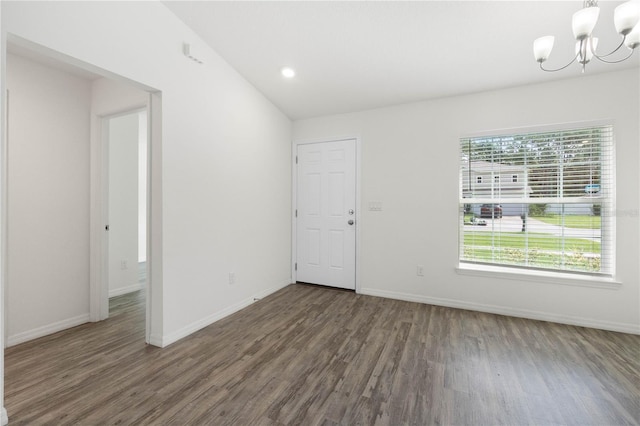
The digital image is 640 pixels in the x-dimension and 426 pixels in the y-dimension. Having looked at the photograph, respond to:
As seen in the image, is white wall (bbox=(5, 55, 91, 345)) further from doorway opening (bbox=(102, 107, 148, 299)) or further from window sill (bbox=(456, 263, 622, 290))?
window sill (bbox=(456, 263, 622, 290))

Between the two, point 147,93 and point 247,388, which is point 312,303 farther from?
point 147,93

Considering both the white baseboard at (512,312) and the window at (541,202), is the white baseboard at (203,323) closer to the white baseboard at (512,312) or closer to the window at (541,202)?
the white baseboard at (512,312)

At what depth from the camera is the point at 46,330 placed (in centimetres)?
255

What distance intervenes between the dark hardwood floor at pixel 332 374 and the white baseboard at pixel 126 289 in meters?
0.94

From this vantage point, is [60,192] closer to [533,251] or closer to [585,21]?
[585,21]

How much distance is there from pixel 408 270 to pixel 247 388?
2.38 m

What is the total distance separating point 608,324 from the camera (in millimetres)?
2670

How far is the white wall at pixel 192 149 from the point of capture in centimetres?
185

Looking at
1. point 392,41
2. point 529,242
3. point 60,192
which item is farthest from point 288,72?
point 529,242

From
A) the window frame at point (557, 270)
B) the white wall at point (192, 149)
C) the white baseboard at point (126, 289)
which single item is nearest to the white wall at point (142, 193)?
A: the white baseboard at point (126, 289)

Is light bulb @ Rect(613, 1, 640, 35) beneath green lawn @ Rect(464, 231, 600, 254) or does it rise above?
above

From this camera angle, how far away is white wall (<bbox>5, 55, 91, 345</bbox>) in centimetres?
239

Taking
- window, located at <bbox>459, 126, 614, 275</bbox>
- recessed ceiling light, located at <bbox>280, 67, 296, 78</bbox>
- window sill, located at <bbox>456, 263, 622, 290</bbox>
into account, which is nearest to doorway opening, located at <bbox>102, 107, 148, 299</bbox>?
recessed ceiling light, located at <bbox>280, 67, 296, 78</bbox>

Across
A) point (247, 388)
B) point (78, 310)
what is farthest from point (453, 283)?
point (78, 310)
